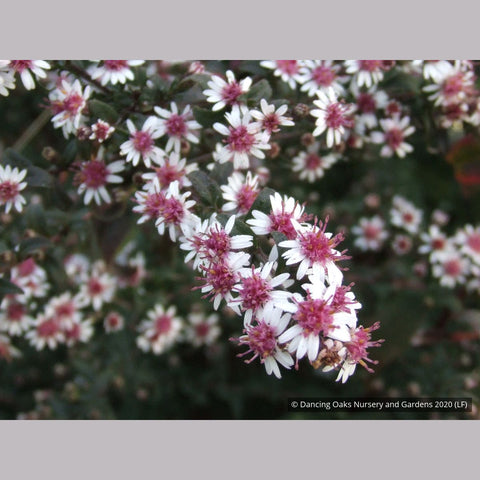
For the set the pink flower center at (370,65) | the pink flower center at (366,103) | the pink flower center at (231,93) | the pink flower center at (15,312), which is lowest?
the pink flower center at (15,312)

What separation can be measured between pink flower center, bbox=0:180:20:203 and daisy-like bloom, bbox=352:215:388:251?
78.3 inches

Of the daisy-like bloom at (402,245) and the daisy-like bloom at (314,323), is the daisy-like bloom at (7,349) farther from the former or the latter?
the daisy-like bloom at (402,245)

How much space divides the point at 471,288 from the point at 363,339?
5.46ft

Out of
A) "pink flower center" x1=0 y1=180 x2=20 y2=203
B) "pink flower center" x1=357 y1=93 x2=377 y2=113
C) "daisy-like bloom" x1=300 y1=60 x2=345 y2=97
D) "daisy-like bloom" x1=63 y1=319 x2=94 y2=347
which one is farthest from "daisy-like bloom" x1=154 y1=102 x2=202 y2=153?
"daisy-like bloom" x1=63 y1=319 x2=94 y2=347

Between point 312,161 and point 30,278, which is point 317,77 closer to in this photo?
point 312,161

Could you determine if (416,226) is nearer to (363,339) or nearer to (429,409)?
(429,409)

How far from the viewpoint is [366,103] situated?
2.53 meters

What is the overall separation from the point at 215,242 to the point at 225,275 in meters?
0.12

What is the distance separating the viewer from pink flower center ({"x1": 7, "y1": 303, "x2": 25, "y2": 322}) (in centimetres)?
271

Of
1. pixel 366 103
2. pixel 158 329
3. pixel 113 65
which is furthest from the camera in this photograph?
pixel 158 329

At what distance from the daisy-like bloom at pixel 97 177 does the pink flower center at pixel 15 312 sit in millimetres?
960

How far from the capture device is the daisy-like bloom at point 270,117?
1.97m

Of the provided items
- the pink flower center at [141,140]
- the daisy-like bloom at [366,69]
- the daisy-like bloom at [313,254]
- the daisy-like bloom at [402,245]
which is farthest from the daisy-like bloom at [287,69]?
the daisy-like bloom at [402,245]

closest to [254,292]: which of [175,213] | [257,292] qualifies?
[257,292]
